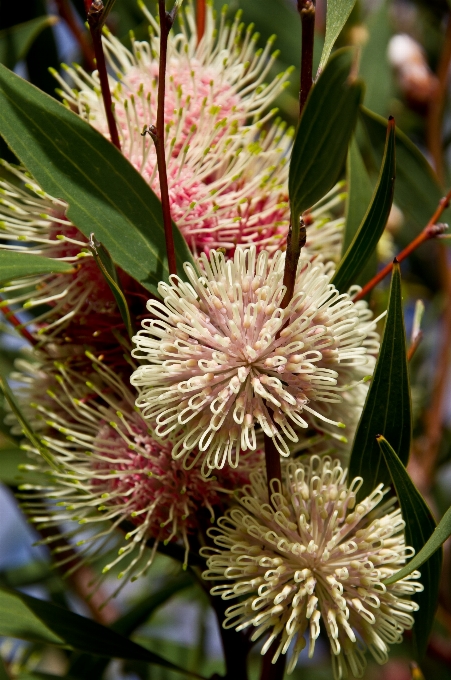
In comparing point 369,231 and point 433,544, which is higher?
point 369,231

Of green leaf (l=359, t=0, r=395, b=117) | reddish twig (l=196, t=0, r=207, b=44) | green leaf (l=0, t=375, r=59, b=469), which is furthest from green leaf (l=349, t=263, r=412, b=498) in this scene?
green leaf (l=359, t=0, r=395, b=117)

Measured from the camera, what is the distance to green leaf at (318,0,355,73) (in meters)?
0.70

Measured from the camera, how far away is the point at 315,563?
786 mm

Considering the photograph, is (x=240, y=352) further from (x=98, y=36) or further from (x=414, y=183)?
(x=414, y=183)

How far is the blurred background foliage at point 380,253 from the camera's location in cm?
132

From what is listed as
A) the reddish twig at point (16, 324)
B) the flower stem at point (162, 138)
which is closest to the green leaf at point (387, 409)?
the flower stem at point (162, 138)

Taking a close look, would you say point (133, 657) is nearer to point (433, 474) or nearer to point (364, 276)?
point (364, 276)

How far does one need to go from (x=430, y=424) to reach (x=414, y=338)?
2.43 feet

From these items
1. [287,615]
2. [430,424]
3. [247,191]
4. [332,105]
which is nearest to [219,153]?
[247,191]

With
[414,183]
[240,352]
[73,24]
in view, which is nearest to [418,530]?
[240,352]

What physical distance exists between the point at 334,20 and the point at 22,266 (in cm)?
38

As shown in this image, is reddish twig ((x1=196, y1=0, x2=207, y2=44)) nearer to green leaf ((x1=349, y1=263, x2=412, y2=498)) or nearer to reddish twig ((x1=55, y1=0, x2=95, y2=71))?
reddish twig ((x1=55, y1=0, x2=95, y2=71))

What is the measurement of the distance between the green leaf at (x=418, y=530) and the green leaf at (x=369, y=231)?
0.20 meters

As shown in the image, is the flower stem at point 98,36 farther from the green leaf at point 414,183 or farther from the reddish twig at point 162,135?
the green leaf at point 414,183
